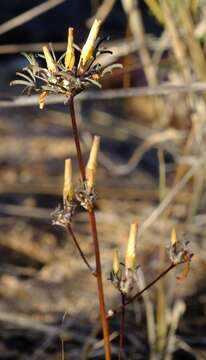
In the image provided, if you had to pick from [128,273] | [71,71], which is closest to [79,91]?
[71,71]

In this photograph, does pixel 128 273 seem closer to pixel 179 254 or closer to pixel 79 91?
pixel 179 254

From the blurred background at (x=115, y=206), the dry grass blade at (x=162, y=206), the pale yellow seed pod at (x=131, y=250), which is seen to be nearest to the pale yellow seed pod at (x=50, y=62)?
the pale yellow seed pod at (x=131, y=250)

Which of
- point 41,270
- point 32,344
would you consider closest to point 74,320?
point 32,344

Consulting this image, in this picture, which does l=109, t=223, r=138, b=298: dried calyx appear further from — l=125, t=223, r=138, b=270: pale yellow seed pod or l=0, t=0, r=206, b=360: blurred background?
l=0, t=0, r=206, b=360: blurred background

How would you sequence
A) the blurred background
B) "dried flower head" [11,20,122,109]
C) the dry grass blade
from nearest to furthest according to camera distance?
"dried flower head" [11,20,122,109]
the dry grass blade
the blurred background

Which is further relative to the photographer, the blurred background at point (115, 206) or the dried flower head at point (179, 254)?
the blurred background at point (115, 206)

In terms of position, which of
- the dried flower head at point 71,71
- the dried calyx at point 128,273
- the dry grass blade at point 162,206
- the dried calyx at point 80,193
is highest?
the dry grass blade at point 162,206

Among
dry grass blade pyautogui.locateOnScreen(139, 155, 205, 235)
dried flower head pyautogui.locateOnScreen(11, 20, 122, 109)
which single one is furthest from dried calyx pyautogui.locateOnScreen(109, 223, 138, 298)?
dry grass blade pyautogui.locateOnScreen(139, 155, 205, 235)

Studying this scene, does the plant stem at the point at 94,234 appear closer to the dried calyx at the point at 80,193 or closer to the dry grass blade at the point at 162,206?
the dried calyx at the point at 80,193
